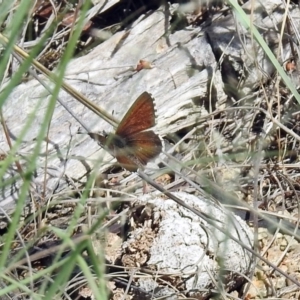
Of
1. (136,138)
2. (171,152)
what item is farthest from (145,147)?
(171,152)

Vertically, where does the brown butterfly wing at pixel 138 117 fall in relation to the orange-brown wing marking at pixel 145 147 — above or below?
above

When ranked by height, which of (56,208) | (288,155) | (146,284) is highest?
(56,208)

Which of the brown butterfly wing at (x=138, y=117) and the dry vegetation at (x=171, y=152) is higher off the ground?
the brown butterfly wing at (x=138, y=117)

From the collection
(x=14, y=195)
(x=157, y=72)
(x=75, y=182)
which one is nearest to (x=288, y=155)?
(x=157, y=72)

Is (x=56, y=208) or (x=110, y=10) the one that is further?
(x=110, y=10)

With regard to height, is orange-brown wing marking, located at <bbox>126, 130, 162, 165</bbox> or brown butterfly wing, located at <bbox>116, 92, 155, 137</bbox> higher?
brown butterfly wing, located at <bbox>116, 92, 155, 137</bbox>

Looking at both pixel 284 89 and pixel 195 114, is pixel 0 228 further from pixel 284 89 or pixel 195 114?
pixel 284 89

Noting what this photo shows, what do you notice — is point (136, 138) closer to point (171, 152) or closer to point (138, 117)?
point (138, 117)
